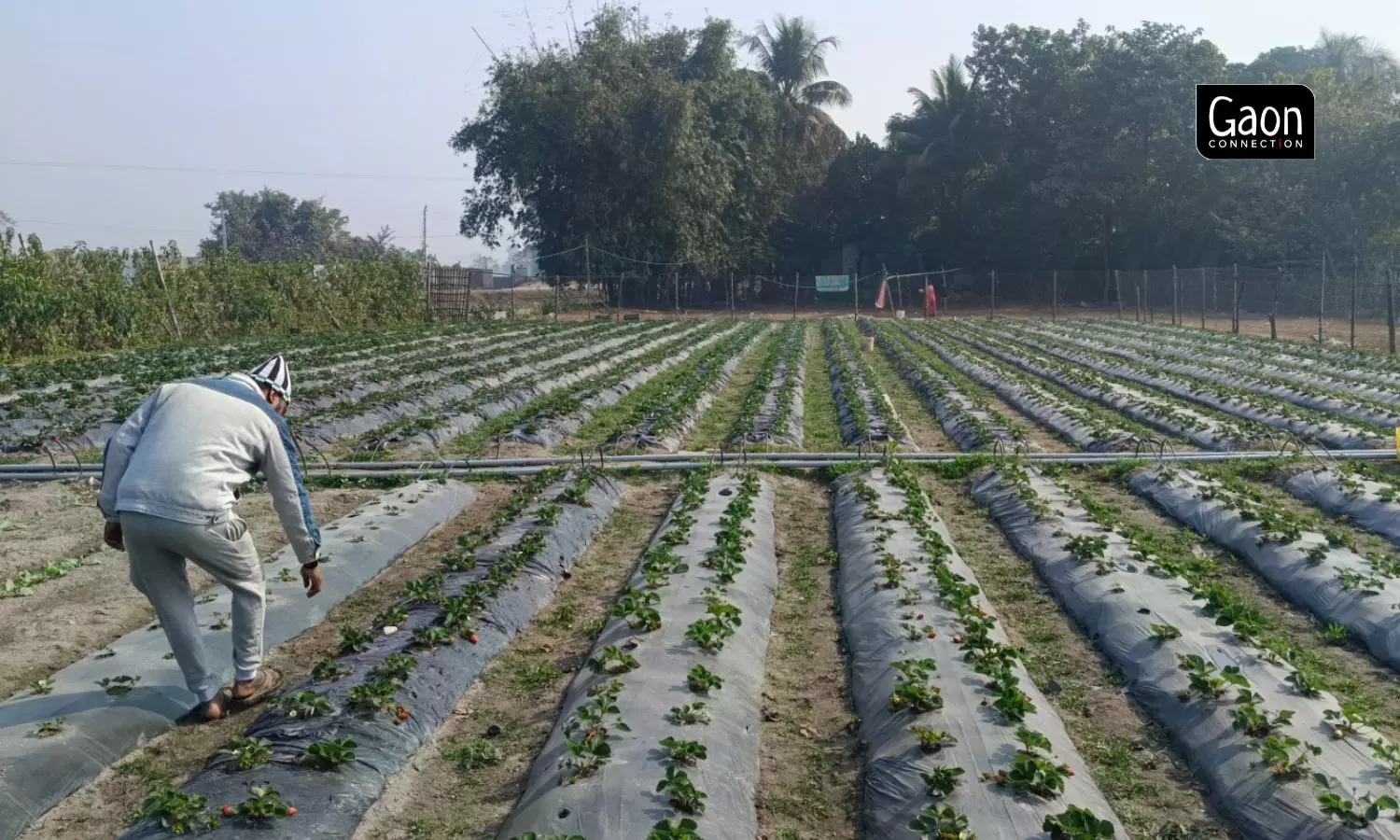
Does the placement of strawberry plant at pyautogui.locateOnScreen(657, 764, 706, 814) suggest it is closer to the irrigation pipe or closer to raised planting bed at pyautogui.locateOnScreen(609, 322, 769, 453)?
the irrigation pipe

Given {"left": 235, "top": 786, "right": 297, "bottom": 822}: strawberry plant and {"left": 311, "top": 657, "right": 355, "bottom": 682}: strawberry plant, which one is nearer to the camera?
{"left": 235, "top": 786, "right": 297, "bottom": 822}: strawberry plant

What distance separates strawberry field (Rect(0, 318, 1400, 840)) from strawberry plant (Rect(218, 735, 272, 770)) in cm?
2

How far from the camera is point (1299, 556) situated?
8.44 metres

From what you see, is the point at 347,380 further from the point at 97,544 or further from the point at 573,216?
the point at 573,216

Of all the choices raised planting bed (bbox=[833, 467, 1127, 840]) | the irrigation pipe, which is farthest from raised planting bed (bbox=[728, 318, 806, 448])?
raised planting bed (bbox=[833, 467, 1127, 840])

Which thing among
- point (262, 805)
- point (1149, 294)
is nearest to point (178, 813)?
point (262, 805)

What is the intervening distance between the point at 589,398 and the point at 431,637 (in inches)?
452

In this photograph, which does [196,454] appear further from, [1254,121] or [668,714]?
[1254,121]

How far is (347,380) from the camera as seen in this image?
60.9 ft

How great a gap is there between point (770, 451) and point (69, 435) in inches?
328

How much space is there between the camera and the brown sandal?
6.04m

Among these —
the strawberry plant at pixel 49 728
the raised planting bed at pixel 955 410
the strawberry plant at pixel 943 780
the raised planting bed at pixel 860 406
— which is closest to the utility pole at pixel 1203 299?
the raised planting bed at pixel 955 410

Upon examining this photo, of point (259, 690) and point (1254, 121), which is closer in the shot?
point (259, 690)

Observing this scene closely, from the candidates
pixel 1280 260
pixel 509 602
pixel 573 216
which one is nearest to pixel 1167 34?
pixel 1280 260
